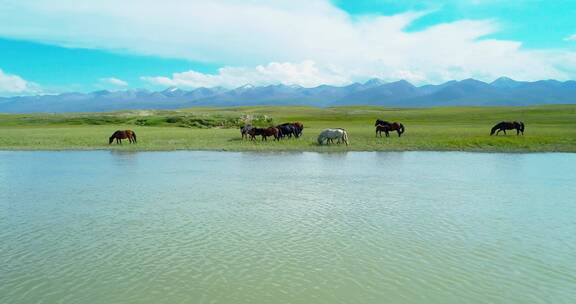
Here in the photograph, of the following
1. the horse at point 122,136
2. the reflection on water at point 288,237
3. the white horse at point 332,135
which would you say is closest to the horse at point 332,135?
the white horse at point 332,135

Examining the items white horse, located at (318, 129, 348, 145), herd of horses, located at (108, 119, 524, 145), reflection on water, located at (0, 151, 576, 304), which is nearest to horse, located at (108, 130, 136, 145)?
herd of horses, located at (108, 119, 524, 145)

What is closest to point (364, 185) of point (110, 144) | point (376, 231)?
point (376, 231)

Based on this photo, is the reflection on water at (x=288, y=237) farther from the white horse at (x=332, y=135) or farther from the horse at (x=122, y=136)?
the horse at (x=122, y=136)

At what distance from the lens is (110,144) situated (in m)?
34.9

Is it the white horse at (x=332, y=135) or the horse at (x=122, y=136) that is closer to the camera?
the white horse at (x=332, y=135)

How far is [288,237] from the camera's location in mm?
11086

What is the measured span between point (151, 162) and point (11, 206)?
1135 cm

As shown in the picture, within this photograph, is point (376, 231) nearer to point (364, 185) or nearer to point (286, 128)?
point (364, 185)

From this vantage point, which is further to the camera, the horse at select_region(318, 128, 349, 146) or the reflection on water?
the horse at select_region(318, 128, 349, 146)

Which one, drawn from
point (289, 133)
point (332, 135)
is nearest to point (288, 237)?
point (332, 135)

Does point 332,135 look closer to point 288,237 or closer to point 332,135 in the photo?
point 332,135

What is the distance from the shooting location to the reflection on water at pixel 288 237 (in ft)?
26.7

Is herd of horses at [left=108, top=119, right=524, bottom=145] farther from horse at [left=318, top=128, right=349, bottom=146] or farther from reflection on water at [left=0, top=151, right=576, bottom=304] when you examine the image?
reflection on water at [left=0, top=151, right=576, bottom=304]

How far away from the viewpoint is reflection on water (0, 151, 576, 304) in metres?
8.12
